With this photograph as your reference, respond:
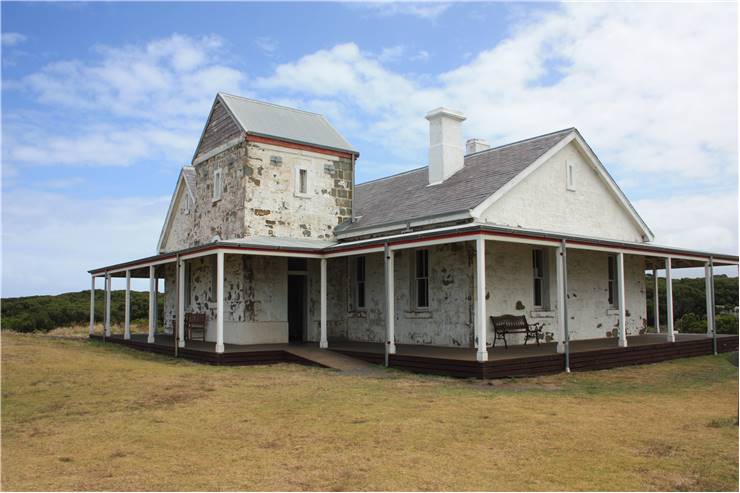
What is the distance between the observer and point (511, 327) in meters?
14.6

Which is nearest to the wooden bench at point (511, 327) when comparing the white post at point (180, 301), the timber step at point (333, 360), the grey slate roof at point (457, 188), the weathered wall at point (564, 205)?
the weathered wall at point (564, 205)

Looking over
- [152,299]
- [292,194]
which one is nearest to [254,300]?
[292,194]

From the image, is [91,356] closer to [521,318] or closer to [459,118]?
[521,318]

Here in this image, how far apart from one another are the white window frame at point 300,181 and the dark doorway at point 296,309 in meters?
2.41

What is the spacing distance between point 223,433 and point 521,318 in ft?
29.9

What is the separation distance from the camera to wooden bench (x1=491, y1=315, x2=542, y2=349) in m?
14.5

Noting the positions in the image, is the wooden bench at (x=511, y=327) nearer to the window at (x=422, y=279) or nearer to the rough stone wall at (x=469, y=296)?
A: the rough stone wall at (x=469, y=296)

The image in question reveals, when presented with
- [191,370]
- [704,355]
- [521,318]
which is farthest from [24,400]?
[704,355]

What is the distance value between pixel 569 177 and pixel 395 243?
6.07 metres

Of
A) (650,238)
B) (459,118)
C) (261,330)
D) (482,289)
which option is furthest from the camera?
(650,238)

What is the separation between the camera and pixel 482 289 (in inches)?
481

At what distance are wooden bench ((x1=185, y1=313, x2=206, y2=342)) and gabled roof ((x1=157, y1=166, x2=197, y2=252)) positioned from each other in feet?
14.8

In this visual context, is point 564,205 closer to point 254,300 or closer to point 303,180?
point 303,180

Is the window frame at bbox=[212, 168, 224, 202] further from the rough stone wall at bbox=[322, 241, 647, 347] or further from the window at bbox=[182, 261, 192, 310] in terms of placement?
the rough stone wall at bbox=[322, 241, 647, 347]
